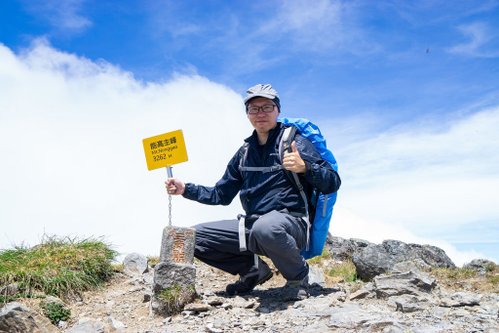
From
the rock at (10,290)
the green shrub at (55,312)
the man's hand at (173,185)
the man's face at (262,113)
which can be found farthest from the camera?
the rock at (10,290)

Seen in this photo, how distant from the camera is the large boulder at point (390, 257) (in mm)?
9812

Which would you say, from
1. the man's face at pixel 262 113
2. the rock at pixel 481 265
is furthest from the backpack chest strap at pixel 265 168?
the rock at pixel 481 265

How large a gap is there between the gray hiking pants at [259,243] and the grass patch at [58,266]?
9.01 feet

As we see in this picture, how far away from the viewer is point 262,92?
7.19 meters

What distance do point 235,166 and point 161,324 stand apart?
8.09 ft

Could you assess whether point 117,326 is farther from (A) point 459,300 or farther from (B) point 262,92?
(A) point 459,300

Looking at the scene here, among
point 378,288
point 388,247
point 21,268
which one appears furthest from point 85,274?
point 388,247

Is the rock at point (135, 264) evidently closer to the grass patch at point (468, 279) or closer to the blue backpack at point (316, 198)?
the blue backpack at point (316, 198)

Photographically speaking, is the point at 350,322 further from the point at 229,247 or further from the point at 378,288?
the point at 229,247

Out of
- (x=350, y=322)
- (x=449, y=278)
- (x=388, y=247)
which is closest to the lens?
(x=350, y=322)

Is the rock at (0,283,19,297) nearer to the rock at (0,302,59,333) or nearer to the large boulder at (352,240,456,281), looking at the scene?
the rock at (0,302,59,333)

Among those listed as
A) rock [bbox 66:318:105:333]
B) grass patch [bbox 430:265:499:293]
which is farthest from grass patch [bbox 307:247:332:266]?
rock [bbox 66:318:105:333]

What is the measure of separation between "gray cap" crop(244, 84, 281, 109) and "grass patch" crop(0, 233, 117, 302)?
14.7 feet

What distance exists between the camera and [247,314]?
6914 millimetres
